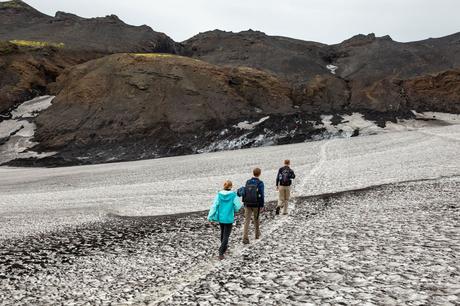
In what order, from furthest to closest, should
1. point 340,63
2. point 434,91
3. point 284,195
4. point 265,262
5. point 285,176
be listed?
1. point 340,63
2. point 434,91
3. point 284,195
4. point 285,176
5. point 265,262

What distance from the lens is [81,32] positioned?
378ft

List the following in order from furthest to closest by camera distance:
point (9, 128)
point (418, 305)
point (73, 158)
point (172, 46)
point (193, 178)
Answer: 1. point (172, 46)
2. point (9, 128)
3. point (73, 158)
4. point (193, 178)
5. point (418, 305)

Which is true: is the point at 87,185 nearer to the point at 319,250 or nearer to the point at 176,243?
the point at 176,243

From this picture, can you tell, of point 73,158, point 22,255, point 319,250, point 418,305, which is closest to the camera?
point 418,305

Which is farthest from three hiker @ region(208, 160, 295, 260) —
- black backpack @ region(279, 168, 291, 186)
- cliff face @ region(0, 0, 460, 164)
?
cliff face @ region(0, 0, 460, 164)

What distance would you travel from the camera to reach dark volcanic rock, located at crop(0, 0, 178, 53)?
10888 cm

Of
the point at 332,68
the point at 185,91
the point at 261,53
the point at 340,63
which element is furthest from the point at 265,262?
the point at 340,63

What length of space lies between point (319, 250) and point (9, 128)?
240 ft

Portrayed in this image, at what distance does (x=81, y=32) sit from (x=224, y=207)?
115035 mm

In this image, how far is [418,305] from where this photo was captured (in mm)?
7922

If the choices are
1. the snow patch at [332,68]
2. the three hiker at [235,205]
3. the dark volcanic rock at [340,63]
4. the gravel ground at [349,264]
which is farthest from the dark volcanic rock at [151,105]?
the three hiker at [235,205]

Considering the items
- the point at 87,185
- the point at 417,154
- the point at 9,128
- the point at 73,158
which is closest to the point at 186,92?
the point at 73,158

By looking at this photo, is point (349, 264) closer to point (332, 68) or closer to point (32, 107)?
point (32, 107)

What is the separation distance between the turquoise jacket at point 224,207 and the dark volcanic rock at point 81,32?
A: 3960 inches
